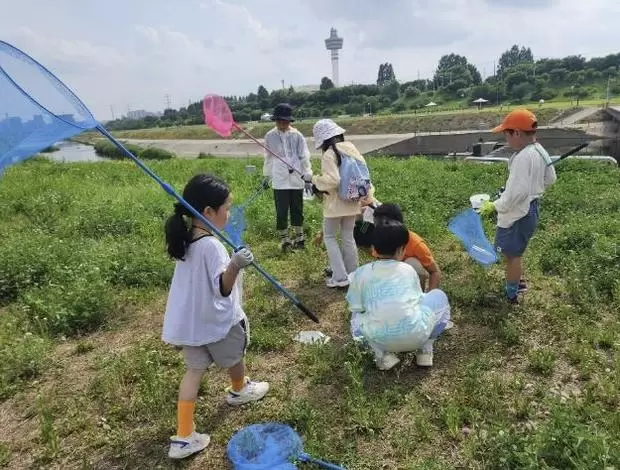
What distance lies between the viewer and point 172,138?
73.6m

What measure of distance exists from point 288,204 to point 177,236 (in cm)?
384

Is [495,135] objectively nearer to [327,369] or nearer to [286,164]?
[286,164]

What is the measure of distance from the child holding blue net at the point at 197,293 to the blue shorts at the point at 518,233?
2708mm

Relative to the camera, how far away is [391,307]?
3.42 m

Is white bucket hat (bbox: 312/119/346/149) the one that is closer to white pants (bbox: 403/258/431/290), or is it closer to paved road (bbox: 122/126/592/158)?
white pants (bbox: 403/258/431/290)

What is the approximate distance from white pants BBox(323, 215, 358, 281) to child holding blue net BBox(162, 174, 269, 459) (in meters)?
2.16

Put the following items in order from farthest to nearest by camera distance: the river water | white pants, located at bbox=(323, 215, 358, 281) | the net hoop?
the river water < white pants, located at bbox=(323, 215, 358, 281) < the net hoop

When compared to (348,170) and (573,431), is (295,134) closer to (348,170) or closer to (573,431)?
(348,170)

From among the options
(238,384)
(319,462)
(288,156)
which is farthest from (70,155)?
(319,462)

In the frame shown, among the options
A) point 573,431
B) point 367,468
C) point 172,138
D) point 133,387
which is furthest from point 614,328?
point 172,138

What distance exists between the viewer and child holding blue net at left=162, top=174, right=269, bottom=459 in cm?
289

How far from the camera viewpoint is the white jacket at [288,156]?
6.30 m

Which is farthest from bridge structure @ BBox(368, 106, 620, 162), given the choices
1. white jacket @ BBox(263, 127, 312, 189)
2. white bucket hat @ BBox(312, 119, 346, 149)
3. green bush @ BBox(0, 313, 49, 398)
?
green bush @ BBox(0, 313, 49, 398)

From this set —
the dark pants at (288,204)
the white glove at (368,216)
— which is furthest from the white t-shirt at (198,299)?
the dark pants at (288,204)
